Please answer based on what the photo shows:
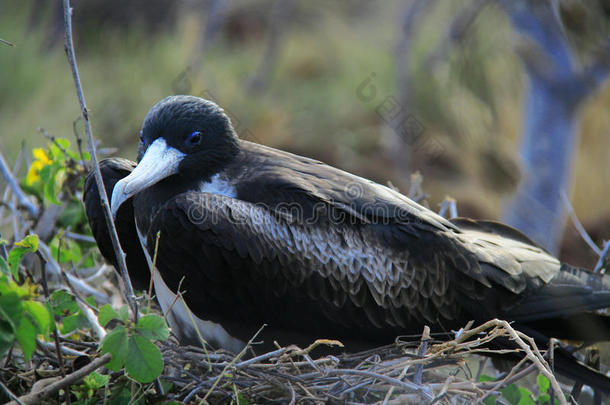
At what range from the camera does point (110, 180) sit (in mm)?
2814

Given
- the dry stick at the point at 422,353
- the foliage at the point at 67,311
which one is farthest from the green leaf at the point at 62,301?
the dry stick at the point at 422,353

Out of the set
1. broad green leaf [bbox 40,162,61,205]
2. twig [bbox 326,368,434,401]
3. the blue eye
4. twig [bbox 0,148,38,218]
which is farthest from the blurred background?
twig [bbox 326,368,434,401]

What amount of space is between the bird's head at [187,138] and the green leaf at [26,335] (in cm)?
89

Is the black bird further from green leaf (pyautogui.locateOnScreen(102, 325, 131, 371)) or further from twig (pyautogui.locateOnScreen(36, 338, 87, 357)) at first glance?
green leaf (pyautogui.locateOnScreen(102, 325, 131, 371))

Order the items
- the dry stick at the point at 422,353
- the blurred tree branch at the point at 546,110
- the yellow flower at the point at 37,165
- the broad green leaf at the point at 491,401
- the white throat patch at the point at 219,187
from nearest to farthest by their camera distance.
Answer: the dry stick at the point at 422,353, the broad green leaf at the point at 491,401, the white throat patch at the point at 219,187, the yellow flower at the point at 37,165, the blurred tree branch at the point at 546,110

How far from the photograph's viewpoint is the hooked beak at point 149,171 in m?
2.44

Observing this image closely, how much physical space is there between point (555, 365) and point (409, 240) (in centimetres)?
72

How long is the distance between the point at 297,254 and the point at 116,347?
813mm

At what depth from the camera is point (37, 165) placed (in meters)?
3.04

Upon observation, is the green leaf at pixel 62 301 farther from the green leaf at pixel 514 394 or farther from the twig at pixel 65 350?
the green leaf at pixel 514 394

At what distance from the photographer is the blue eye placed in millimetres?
2707

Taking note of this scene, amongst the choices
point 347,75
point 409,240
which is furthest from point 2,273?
point 347,75

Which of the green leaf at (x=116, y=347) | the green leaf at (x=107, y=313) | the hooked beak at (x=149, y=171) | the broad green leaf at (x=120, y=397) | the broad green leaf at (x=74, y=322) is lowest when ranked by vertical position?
the broad green leaf at (x=120, y=397)

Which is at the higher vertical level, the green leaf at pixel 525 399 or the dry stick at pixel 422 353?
the dry stick at pixel 422 353
